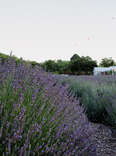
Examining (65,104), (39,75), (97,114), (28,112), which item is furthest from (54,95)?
(97,114)

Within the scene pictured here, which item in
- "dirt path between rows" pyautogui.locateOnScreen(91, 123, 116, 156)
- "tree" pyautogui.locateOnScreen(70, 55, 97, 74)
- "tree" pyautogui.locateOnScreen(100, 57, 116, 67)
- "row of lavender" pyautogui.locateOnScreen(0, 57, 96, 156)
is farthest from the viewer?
"tree" pyautogui.locateOnScreen(100, 57, 116, 67)

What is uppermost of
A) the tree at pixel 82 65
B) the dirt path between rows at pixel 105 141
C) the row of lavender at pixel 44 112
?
the tree at pixel 82 65

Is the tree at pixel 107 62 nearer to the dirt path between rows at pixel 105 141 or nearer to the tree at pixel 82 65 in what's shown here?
the tree at pixel 82 65

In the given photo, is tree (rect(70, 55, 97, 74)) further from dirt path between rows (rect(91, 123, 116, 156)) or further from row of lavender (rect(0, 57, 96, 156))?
row of lavender (rect(0, 57, 96, 156))

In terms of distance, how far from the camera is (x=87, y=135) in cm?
167

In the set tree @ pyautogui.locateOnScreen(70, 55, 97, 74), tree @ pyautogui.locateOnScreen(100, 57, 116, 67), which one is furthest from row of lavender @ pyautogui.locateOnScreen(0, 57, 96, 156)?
tree @ pyautogui.locateOnScreen(100, 57, 116, 67)

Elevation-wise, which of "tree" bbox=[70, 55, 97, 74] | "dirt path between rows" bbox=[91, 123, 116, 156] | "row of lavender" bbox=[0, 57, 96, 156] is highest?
"tree" bbox=[70, 55, 97, 74]

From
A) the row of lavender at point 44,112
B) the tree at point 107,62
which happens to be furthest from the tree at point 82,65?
the row of lavender at point 44,112

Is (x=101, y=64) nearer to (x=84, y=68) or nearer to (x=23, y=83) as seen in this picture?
(x=84, y=68)

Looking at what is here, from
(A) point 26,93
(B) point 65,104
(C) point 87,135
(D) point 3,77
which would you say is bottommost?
(C) point 87,135

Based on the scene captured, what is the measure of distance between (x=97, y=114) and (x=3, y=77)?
2316 millimetres

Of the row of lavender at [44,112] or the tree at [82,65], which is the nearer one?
the row of lavender at [44,112]

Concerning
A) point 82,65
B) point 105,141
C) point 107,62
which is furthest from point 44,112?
point 107,62

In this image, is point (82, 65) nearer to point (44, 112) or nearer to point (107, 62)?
point (107, 62)
